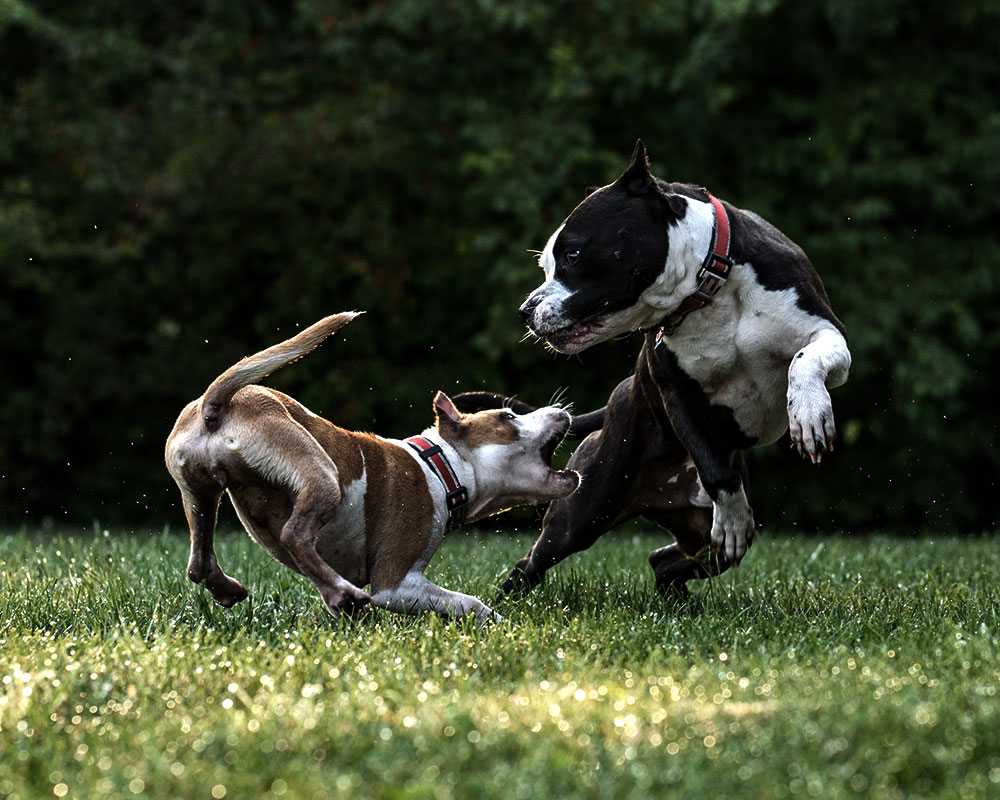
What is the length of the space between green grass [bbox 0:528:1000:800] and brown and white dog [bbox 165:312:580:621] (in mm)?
235

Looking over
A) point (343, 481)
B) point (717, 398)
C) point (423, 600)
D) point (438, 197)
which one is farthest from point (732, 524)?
point (438, 197)

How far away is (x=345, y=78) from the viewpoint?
1252 cm

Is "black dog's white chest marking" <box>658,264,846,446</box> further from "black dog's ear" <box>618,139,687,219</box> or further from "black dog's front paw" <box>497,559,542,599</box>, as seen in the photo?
"black dog's front paw" <box>497,559,542,599</box>

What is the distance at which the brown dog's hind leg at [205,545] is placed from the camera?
4332 millimetres

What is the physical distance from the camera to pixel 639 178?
15.1 ft

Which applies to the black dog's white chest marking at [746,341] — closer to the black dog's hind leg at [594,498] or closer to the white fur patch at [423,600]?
the black dog's hind leg at [594,498]

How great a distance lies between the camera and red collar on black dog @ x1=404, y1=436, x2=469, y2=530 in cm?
486

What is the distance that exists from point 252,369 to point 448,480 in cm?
104

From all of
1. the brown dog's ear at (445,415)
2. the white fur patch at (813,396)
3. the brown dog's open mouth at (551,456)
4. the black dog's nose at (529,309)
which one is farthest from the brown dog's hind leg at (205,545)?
the white fur patch at (813,396)

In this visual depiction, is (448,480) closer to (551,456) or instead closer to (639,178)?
(551,456)

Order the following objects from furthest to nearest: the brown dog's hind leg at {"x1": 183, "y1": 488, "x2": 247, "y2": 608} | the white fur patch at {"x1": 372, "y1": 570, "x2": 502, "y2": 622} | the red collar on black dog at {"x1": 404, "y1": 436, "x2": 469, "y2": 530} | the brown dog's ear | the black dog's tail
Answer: the black dog's tail, the brown dog's ear, the red collar on black dog at {"x1": 404, "y1": 436, "x2": 469, "y2": 530}, the white fur patch at {"x1": 372, "y1": 570, "x2": 502, "y2": 622}, the brown dog's hind leg at {"x1": 183, "y1": 488, "x2": 247, "y2": 608}

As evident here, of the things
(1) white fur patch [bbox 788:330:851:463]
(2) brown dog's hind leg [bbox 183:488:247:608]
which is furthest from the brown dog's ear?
(1) white fur patch [bbox 788:330:851:463]

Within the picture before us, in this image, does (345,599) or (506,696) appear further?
(345,599)

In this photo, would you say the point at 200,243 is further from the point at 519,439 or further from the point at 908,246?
the point at 519,439
